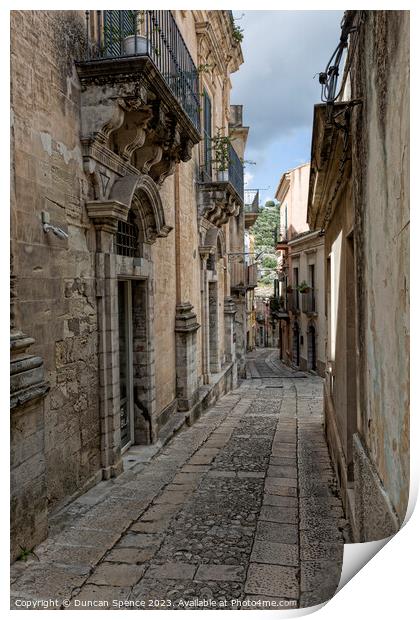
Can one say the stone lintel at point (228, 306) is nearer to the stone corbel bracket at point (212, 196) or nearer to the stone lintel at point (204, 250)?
the stone lintel at point (204, 250)

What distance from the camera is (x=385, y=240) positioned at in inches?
99.7

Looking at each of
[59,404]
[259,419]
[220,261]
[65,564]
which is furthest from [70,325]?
[220,261]

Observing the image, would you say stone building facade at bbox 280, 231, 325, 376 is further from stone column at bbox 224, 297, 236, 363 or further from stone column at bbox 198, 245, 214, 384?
stone column at bbox 198, 245, 214, 384

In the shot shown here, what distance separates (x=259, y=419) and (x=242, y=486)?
14.1 ft

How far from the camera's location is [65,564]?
10.9ft

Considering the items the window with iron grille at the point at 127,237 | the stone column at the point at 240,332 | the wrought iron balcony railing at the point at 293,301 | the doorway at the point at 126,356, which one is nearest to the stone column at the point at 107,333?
the window with iron grille at the point at 127,237

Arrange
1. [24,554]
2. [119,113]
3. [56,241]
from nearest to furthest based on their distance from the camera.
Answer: [24,554], [56,241], [119,113]

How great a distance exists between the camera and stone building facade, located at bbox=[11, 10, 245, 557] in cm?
372

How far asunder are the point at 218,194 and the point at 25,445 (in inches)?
352

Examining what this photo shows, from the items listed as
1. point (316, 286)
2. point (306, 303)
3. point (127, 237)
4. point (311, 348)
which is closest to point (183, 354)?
point (127, 237)

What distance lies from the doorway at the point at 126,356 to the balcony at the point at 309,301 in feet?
50.7

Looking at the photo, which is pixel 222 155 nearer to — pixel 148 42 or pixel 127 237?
pixel 127 237

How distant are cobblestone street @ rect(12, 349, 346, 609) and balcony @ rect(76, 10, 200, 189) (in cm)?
329

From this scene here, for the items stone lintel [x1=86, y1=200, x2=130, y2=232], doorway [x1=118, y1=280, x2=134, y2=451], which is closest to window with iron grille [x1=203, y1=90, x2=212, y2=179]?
doorway [x1=118, y1=280, x2=134, y2=451]
